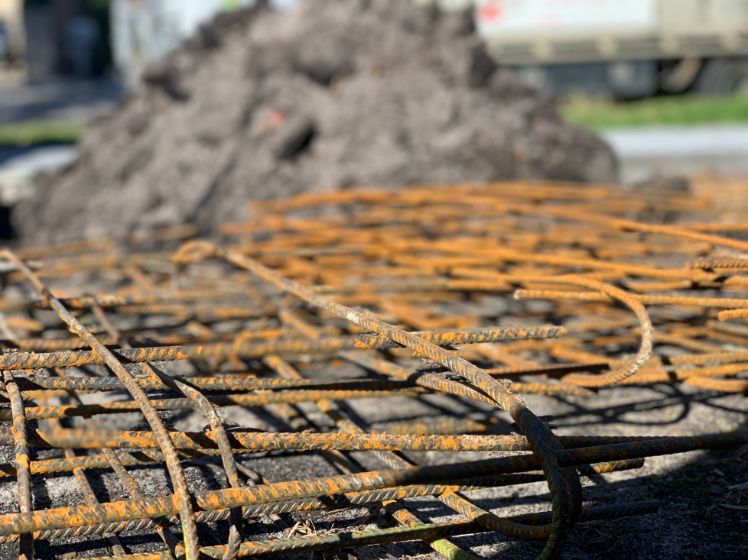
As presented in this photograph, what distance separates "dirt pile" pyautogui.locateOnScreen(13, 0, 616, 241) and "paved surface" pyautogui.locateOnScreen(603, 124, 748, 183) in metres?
2.07

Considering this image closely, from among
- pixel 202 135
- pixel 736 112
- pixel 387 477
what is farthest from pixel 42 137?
pixel 387 477

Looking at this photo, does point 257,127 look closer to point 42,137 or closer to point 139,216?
point 139,216

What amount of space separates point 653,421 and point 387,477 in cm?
133

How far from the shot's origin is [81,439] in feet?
5.35

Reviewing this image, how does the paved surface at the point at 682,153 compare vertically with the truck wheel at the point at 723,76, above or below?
below

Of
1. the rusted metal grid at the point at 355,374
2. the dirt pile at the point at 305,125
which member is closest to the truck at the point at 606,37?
the dirt pile at the point at 305,125

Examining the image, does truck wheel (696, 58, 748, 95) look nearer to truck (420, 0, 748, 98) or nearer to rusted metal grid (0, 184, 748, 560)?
truck (420, 0, 748, 98)

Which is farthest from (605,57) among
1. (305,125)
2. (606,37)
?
(305,125)

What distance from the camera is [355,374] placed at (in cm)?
292

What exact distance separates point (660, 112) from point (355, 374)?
944 centimetres

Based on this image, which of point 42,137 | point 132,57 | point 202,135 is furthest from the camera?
point 132,57

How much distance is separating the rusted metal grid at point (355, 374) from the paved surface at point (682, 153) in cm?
342

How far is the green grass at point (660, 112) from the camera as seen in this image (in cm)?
1038

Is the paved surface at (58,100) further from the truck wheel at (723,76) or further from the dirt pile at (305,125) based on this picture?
→ the truck wheel at (723,76)
